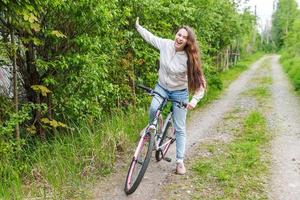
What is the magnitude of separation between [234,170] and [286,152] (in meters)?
1.80

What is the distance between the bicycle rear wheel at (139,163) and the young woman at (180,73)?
1.40 ft

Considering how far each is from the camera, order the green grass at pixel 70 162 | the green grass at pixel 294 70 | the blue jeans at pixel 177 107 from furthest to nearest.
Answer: the green grass at pixel 294 70 < the blue jeans at pixel 177 107 < the green grass at pixel 70 162

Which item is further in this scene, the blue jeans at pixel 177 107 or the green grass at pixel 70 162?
the blue jeans at pixel 177 107

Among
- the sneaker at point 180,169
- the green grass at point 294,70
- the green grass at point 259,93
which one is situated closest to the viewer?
the sneaker at point 180,169

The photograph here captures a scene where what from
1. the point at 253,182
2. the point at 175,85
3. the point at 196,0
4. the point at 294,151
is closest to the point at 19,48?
the point at 175,85

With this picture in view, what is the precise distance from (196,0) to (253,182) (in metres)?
7.75

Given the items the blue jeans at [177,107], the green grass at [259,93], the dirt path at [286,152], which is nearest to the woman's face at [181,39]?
the blue jeans at [177,107]

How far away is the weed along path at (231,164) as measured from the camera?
545 centimetres

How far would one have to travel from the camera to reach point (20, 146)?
5.62 m

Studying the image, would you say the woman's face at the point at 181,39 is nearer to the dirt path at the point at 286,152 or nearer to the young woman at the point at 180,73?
the young woman at the point at 180,73

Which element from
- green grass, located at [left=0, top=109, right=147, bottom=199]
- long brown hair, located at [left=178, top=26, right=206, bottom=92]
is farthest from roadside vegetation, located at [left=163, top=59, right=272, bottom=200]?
long brown hair, located at [left=178, top=26, right=206, bottom=92]

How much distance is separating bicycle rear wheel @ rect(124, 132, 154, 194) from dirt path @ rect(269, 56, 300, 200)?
1.79m

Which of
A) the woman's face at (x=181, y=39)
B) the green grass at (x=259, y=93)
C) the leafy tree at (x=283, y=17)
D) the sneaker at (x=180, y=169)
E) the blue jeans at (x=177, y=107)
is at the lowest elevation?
the green grass at (x=259, y=93)

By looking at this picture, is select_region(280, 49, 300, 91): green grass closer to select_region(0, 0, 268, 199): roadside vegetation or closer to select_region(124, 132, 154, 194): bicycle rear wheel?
select_region(0, 0, 268, 199): roadside vegetation
